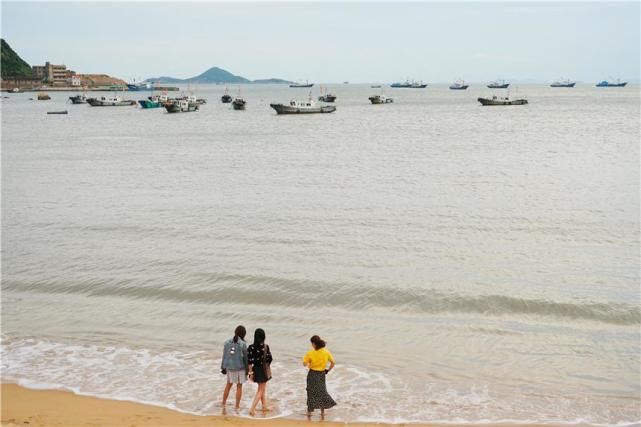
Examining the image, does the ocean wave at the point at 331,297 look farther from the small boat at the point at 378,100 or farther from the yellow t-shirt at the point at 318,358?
→ the small boat at the point at 378,100

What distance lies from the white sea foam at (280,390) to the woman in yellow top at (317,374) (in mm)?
513

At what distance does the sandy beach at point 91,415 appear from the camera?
423 inches

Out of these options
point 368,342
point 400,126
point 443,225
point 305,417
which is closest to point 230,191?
point 443,225

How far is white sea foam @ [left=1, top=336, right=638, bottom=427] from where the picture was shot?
448 inches

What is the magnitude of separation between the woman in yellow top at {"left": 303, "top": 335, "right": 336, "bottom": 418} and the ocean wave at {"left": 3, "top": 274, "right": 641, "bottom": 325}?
22.4 ft

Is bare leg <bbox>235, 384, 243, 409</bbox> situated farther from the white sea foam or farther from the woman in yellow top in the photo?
the woman in yellow top

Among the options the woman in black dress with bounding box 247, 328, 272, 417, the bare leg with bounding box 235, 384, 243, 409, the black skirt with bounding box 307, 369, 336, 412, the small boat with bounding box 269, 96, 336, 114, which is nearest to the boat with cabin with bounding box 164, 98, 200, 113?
the small boat with bounding box 269, 96, 336, 114

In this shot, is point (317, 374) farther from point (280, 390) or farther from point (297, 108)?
point (297, 108)

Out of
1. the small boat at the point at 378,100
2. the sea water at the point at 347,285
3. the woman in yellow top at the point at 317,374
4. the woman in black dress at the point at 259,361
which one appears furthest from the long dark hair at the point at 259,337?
the small boat at the point at 378,100

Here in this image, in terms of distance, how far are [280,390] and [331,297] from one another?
628 cm

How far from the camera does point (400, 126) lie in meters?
86.4

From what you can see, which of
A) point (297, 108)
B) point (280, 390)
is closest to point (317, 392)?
point (280, 390)

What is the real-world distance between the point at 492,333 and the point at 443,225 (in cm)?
1138

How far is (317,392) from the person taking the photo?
35.5 ft
